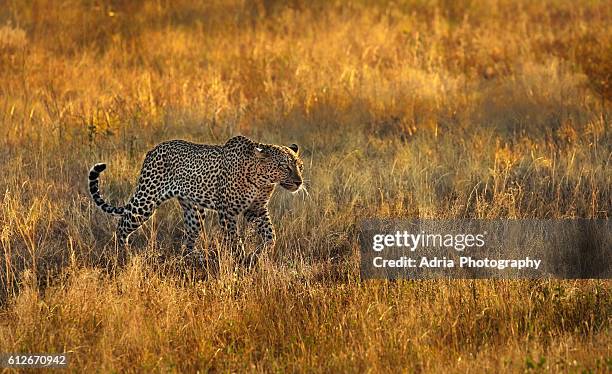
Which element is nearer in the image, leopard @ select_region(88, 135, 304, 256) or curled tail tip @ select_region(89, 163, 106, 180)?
leopard @ select_region(88, 135, 304, 256)

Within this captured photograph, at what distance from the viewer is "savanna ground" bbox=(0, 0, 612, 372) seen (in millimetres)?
6496

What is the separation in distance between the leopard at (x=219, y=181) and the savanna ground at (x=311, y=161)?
246 millimetres

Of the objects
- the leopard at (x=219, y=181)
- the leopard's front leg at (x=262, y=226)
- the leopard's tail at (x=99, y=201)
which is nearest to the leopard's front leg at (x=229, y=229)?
the leopard at (x=219, y=181)

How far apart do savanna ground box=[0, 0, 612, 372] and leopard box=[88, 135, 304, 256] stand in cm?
25

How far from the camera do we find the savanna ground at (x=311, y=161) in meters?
6.50

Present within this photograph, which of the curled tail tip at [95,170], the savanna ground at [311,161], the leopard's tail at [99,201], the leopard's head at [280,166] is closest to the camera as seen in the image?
the savanna ground at [311,161]

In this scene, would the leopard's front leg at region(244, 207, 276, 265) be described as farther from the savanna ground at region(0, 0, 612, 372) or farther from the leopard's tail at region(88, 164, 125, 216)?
the leopard's tail at region(88, 164, 125, 216)

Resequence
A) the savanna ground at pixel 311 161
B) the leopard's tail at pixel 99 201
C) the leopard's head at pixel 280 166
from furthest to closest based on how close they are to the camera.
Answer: the leopard's tail at pixel 99 201
the leopard's head at pixel 280 166
the savanna ground at pixel 311 161

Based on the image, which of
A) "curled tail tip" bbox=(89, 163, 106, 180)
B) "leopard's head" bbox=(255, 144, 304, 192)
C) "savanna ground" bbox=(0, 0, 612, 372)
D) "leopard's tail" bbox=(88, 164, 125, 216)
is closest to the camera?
"savanna ground" bbox=(0, 0, 612, 372)

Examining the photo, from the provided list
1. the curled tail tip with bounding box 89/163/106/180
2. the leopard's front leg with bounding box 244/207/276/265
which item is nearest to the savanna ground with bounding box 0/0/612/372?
the leopard's front leg with bounding box 244/207/276/265

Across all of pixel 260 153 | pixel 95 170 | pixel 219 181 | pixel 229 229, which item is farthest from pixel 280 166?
pixel 95 170

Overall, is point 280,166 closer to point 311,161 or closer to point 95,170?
point 95,170

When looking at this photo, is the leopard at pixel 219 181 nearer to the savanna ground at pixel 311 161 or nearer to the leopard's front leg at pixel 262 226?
the leopard's front leg at pixel 262 226

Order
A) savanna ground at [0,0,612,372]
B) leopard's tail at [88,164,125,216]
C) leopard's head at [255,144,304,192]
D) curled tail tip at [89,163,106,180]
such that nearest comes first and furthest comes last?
savanna ground at [0,0,612,372] < leopard's head at [255,144,304,192] < curled tail tip at [89,163,106,180] < leopard's tail at [88,164,125,216]
